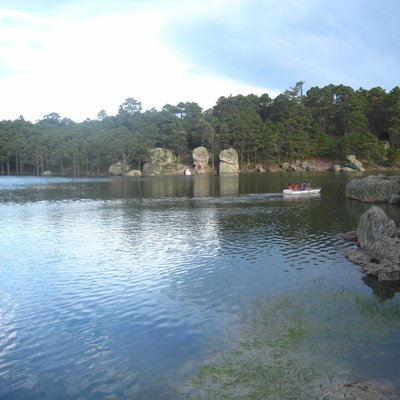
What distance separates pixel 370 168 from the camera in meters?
132

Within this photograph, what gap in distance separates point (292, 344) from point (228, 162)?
418 feet

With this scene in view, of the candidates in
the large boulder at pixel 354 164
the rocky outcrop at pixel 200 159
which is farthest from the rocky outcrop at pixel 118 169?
the large boulder at pixel 354 164

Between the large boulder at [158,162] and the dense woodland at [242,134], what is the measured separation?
3.15 m

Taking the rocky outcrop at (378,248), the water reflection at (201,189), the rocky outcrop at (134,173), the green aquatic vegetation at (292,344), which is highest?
the rocky outcrop at (134,173)

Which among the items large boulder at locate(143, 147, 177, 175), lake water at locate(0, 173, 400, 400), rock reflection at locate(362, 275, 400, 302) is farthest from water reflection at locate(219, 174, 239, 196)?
large boulder at locate(143, 147, 177, 175)

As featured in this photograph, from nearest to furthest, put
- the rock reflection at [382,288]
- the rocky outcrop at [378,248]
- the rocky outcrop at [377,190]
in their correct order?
the rock reflection at [382,288], the rocky outcrop at [378,248], the rocky outcrop at [377,190]

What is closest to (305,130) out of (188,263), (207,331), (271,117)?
(271,117)

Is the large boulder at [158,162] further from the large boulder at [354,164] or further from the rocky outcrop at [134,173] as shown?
the large boulder at [354,164]

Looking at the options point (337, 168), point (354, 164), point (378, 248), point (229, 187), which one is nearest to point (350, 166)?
point (354, 164)

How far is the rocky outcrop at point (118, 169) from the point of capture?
475ft

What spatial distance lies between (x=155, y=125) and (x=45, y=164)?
49933 mm

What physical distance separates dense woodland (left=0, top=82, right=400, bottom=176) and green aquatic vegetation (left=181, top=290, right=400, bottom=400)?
392ft

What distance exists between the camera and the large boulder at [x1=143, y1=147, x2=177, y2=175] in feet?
470

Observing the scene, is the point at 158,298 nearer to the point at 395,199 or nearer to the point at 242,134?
the point at 395,199
